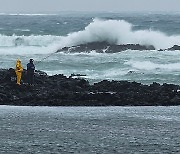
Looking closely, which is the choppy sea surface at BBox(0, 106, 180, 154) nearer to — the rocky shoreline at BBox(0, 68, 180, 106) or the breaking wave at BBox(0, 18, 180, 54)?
the rocky shoreline at BBox(0, 68, 180, 106)

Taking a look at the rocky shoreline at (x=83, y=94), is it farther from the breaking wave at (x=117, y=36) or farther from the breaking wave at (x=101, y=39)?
the breaking wave at (x=117, y=36)

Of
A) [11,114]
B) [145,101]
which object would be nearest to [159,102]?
[145,101]

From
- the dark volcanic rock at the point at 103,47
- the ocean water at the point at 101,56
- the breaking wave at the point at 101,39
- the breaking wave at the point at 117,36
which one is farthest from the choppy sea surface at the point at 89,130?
the breaking wave at the point at 117,36

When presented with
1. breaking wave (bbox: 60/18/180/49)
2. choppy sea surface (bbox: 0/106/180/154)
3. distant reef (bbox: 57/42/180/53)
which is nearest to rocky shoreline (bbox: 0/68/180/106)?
choppy sea surface (bbox: 0/106/180/154)

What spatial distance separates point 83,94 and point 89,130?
511 centimetres

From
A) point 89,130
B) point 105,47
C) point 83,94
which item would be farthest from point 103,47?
point 89,130

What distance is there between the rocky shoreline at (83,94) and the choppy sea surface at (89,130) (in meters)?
0.78

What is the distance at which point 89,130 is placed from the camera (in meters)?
17.5

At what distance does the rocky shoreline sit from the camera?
22016 millimetres

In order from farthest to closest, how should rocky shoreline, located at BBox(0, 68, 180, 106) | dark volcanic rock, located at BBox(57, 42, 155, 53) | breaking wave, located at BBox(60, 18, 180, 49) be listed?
breaking wave, located at BBox(60, 18, 180, 49) → dark volcanic rock, located at BBox(57, 42, 155, 53) → rocky shoreline, located at BBox(0, 68, 180, 106)

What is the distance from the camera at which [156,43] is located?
5422cm

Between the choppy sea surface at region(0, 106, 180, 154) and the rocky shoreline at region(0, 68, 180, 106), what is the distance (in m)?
0.78

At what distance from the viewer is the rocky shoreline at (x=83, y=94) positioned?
2202 cm

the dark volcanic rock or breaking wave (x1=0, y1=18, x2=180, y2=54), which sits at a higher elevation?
breaking wave (x1=0, y1=18, x2=180, y2=54)
